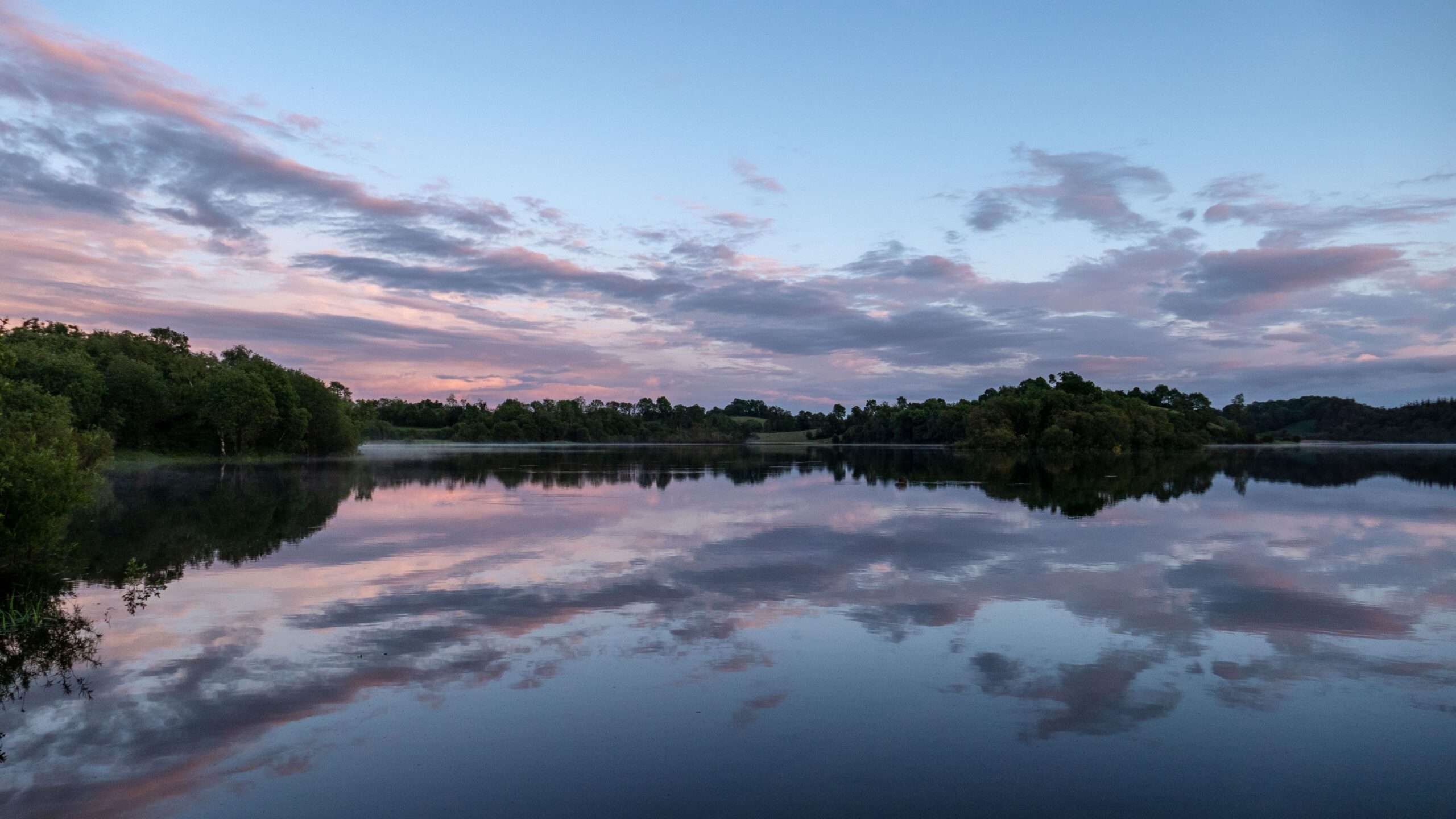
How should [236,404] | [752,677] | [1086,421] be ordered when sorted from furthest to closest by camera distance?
[1086,421]
[236,404]
[752,677]

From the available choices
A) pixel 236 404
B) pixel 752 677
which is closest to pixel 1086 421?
pixel 236 404

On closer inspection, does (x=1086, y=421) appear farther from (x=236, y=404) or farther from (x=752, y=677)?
(x=752, y=677)

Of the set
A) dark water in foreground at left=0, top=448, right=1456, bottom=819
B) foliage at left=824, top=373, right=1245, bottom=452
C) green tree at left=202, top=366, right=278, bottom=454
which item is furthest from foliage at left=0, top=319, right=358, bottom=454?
foliage at left=824, top=373, right=1245, bottom=452

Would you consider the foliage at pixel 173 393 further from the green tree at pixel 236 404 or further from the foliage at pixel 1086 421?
the foliage at pixel 1086 421

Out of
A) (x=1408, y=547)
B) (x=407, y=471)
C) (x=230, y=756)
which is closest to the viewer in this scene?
(x=230, y=756)

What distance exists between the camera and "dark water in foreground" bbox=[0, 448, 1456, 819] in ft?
21.3

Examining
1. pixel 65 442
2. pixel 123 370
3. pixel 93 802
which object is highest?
pixel 123 370

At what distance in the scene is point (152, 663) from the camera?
32.3ft

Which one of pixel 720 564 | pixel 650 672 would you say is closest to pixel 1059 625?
pixel 650 672

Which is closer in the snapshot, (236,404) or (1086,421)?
(236,404)

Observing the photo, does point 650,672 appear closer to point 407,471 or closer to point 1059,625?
point 1059,625

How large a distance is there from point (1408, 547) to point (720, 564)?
57.4ft

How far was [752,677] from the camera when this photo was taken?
9312mm

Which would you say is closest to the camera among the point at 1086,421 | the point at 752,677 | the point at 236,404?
the point at 752,677
